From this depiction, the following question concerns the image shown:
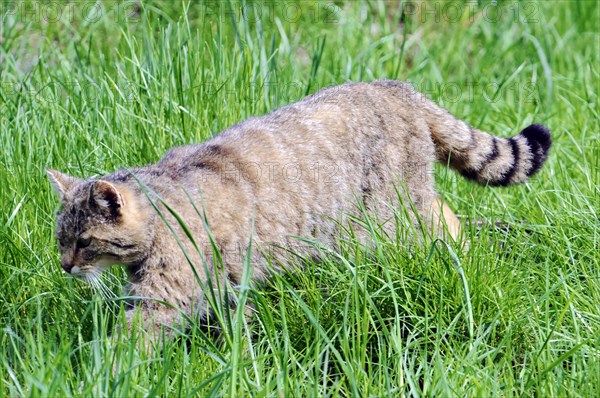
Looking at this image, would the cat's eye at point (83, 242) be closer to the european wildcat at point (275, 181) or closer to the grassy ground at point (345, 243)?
the european wildcat at point (275, 181)

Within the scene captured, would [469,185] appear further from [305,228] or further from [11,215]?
[11,215]

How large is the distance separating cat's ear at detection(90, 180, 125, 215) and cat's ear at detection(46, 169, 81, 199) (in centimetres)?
24

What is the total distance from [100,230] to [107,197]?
0.16 metres

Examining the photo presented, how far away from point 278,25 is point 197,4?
108 cm

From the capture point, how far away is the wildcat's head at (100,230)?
3.79m

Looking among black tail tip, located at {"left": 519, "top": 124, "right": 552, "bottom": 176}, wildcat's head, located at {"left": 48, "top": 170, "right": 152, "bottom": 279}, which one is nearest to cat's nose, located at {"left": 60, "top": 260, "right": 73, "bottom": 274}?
wildcat's head, located at {"left": 48, "top": 170, "right": 152, "bottom": 279}

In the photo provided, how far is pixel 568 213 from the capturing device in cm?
439

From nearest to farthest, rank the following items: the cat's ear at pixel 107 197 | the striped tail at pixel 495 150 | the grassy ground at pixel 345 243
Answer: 1. the grassy ground at pixel 345 243
2. the cat's ear at pixel 107 197
3. the striped tail at pixel 495 150

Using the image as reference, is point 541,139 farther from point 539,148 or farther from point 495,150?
point 495,150

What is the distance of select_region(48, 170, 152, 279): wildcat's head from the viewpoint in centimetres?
379

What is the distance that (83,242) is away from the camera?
3.85 meters

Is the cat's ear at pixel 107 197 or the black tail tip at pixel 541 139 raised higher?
the cat's ear at pixel 107 197

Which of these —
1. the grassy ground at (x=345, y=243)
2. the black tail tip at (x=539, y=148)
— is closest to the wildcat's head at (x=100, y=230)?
the grassy ground at (x=345, y=243)

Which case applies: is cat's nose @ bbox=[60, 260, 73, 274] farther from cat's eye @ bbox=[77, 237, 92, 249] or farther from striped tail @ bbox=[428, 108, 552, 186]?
striped tail @ bbox=[428, 108, 552, 186]
